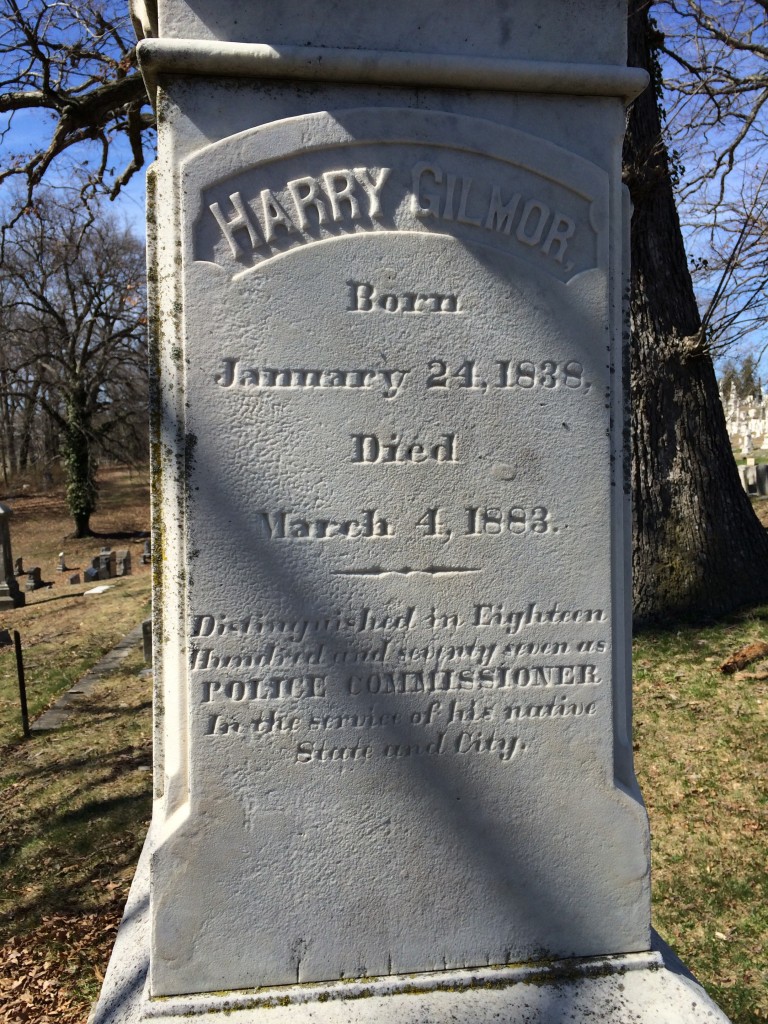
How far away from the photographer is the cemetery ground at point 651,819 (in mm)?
3658

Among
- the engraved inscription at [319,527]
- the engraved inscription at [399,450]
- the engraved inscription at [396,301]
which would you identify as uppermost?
the engraved inscription at [396,301]

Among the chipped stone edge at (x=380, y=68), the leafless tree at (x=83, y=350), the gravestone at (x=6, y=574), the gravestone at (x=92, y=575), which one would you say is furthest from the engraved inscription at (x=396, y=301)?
the leafless tree at (x=83, y=350)

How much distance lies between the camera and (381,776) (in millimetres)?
2324

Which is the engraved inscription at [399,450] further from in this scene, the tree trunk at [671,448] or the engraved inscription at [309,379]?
the tree trunk at [671,448]

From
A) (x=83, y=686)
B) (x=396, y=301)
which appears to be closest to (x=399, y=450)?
(x=396, y=301)

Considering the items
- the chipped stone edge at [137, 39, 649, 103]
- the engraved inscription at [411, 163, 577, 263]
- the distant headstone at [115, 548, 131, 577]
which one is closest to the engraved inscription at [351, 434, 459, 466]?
the engraved inscription at [411, 163, 577, 263]

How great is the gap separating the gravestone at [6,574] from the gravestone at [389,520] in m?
15.2

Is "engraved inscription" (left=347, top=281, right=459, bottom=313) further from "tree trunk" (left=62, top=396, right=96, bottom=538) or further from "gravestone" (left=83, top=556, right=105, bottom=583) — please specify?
"tree trunk" (left=62, top=396, right=96, bottom=538)

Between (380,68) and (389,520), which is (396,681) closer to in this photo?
(389,520)

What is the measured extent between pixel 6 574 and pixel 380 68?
53.6 feet

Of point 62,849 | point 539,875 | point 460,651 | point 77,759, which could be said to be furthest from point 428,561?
point 77,759

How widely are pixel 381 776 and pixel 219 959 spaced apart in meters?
0.65

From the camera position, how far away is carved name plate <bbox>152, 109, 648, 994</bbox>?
87.2 inches

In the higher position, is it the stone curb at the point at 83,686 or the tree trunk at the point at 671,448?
the tree trunk at the point at 671,448
